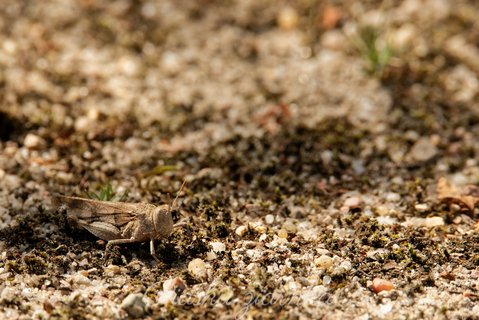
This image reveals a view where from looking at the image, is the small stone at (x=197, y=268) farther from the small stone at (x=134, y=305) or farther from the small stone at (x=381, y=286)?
the small stone at (x=381, y=286)

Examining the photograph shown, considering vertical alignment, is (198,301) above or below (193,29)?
below

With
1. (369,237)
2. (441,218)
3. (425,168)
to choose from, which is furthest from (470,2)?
(369,237)

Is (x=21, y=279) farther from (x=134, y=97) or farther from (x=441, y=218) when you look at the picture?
(x=441, y=218)

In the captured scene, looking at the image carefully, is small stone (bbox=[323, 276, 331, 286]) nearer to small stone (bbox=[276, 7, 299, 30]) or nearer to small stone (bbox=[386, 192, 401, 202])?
small stone (bbox=[386, 192, 401, 202])

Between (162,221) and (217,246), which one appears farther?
(217,246)

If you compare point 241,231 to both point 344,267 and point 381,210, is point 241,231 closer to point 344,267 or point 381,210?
point 344,267

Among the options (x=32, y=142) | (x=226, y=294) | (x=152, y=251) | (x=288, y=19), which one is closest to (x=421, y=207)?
(x=226, y=294)

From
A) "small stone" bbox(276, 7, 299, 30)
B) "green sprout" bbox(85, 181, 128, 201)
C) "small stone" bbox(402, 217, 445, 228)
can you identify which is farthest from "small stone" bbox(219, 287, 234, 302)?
"small stone" bbox(276, 7, 299, 30)
